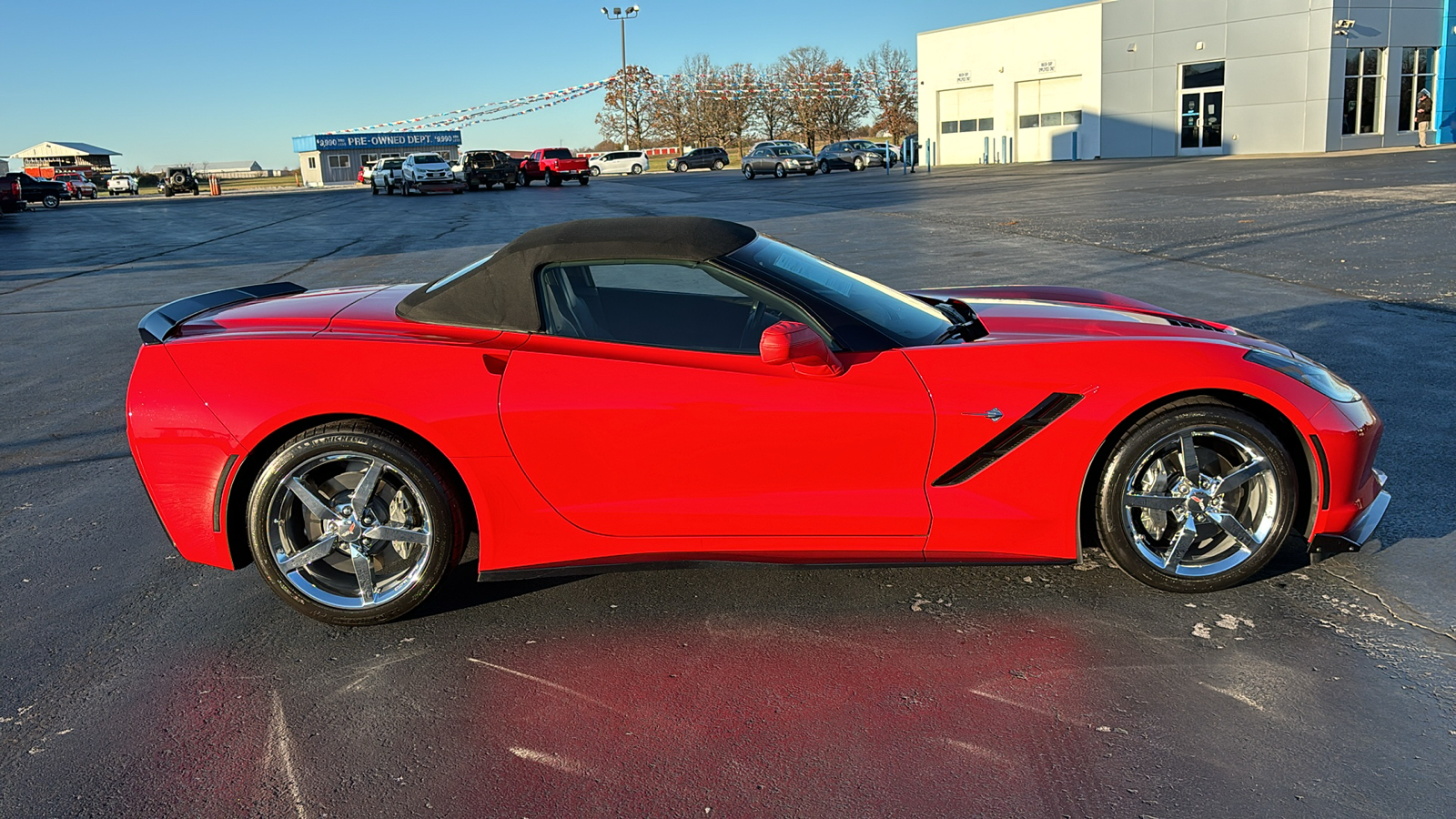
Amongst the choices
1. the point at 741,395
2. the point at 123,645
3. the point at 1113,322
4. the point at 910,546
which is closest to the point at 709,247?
the point at 741,395

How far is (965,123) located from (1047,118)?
5.26 metres

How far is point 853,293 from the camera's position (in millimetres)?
3932

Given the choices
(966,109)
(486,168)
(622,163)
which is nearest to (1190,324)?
(486,168)

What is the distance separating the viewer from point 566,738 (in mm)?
2939

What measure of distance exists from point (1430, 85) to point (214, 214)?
46050mm

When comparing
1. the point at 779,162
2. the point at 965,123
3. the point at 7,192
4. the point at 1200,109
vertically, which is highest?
the point at 965,123

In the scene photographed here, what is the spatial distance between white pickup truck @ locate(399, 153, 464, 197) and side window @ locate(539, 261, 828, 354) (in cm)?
4496

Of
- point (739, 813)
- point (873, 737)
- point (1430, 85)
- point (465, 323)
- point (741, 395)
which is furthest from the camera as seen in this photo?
point (1430, 85)

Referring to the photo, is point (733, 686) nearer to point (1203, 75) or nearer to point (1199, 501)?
point (1199, 501)

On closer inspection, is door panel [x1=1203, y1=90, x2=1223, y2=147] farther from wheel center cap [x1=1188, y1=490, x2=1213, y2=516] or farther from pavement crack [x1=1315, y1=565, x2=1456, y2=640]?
wheel center cap [x1=1188, y1=490, x2=1213, y2=516]

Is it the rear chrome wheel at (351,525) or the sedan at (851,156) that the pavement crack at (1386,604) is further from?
the sedan at (851,156)

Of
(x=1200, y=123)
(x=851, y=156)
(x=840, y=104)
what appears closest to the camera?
(x=1200, y=123)

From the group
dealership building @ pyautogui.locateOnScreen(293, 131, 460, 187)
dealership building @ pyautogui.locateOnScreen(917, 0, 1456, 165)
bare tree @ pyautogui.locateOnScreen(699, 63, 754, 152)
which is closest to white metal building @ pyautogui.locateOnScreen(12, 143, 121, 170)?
dealership building @ pyautogui.locateOnScreen(293, 131, 460, 187)

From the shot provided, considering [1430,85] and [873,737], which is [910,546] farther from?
[1430,85]
